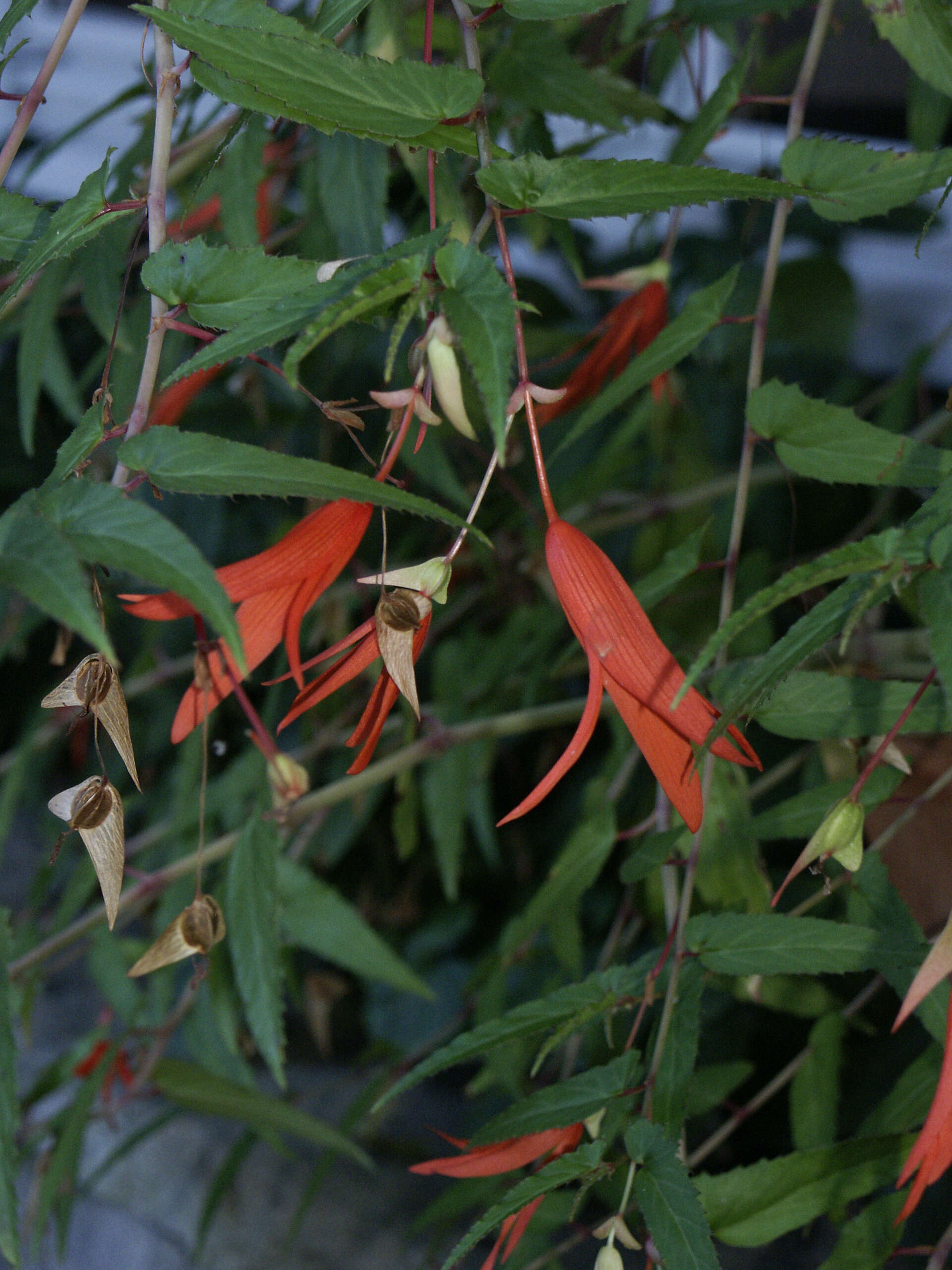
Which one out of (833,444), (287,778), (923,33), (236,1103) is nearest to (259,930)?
(287,778)

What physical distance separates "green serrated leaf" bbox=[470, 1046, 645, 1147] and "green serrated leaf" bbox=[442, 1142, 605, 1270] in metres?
0.02

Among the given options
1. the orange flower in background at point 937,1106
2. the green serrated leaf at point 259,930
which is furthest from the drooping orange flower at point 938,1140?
the green serrated leaf at point 259,930

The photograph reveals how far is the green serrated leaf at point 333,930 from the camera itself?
1.62ft

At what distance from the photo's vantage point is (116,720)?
0.84 ft

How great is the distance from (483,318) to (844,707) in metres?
0.19

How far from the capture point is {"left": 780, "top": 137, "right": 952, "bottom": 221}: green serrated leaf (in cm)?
33

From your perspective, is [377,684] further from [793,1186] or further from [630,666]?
[793,1186]

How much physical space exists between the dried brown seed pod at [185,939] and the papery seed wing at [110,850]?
0.04 metres

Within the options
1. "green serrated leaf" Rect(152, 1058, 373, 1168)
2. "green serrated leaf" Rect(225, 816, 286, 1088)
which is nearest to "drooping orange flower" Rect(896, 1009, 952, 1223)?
"green serrated leaf" Rect(225, 816, 286, 1088)

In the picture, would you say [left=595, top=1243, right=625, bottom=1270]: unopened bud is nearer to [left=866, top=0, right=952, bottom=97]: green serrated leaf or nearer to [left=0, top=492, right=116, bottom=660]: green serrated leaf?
[left=0, top=492, right=116, bottom=660]: green serrated leaf

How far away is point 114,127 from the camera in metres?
1.31

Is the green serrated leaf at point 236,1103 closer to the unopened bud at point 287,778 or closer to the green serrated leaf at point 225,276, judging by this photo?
the unopened bud at point 287,778

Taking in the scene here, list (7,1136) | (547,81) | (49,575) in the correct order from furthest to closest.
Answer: (547,81) < (7,1136) < (49,575)

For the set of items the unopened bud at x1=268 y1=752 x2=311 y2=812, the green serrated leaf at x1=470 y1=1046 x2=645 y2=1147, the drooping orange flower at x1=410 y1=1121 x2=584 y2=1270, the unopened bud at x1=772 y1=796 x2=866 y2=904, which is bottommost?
the drooping orange flower at x1=410 y1=1121 x2=584 y2=1270
